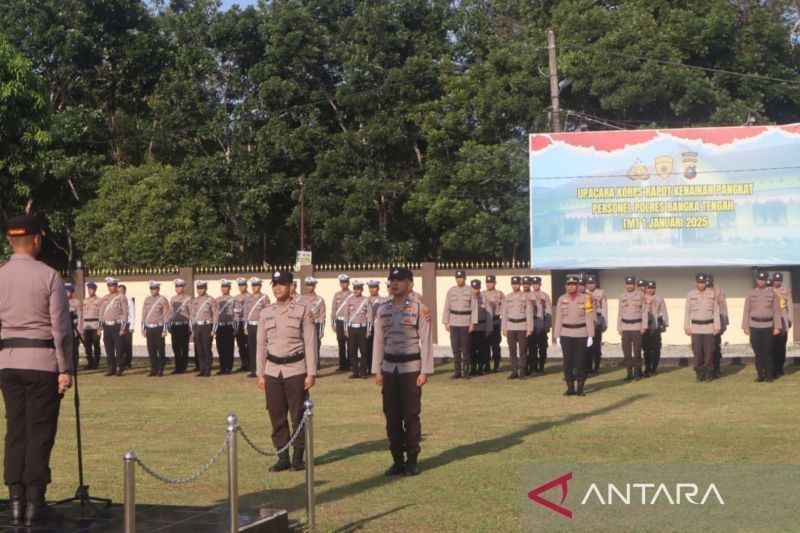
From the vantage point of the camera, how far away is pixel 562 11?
40.5 m

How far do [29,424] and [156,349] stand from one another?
17.2 m

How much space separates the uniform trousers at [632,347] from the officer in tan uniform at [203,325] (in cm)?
837

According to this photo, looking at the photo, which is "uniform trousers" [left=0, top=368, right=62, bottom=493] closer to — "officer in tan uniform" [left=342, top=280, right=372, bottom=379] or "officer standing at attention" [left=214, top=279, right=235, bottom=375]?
"officer in tan uniform" [left=342, top=280, right=372, bottom=379]

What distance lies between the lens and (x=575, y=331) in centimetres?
1831

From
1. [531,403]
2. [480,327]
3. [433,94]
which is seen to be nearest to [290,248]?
[433,94]

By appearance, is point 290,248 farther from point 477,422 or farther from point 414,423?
point 414,423

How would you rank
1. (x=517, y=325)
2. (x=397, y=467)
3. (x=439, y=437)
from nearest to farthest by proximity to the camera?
(x=397, y=467)
(x=439, y=437)
(x=517, y=325)

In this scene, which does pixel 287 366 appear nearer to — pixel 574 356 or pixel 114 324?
pixel 574 356

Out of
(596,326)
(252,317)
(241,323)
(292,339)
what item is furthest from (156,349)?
(292,339)

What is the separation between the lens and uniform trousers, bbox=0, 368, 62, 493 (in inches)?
314

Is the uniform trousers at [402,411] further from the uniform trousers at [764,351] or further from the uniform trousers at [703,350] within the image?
the uniform trousers at [764,351]

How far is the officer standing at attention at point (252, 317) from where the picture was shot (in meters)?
24.0

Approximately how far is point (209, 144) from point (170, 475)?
33921mm

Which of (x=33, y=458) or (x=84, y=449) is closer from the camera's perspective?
(x=33, y=458)
